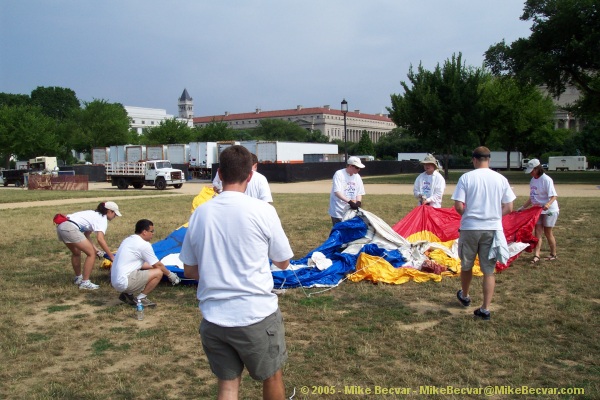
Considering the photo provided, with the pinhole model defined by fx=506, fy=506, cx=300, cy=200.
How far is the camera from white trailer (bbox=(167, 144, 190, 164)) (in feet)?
148

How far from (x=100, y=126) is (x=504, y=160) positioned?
51.2 metres

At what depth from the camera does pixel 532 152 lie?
204 ft

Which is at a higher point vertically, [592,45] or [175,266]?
[592,45]

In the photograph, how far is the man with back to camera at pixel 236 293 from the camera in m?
2.53

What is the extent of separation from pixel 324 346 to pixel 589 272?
458cm

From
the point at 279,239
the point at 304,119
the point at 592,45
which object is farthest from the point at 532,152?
the point at 304,119

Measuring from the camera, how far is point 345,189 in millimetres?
7703

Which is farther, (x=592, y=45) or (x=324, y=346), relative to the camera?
(x=592, y=45)

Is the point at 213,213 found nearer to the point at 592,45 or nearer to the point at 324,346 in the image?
the point at 324,346

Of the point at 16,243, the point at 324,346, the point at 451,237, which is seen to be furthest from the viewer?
the point at 16,243

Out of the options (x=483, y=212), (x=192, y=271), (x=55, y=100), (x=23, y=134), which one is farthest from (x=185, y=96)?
(x=192, y=271)

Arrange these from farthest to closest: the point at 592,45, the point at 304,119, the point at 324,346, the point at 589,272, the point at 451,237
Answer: the point at 304,119
the point at 592,45
the point at 451,237
the point at 589,272
the point at 324,346

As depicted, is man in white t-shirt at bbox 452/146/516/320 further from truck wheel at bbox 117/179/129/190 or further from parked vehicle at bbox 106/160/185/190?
truck wheel at bbox 117/179/129/190

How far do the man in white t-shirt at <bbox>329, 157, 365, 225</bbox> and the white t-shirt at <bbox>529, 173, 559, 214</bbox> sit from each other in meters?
2.76
